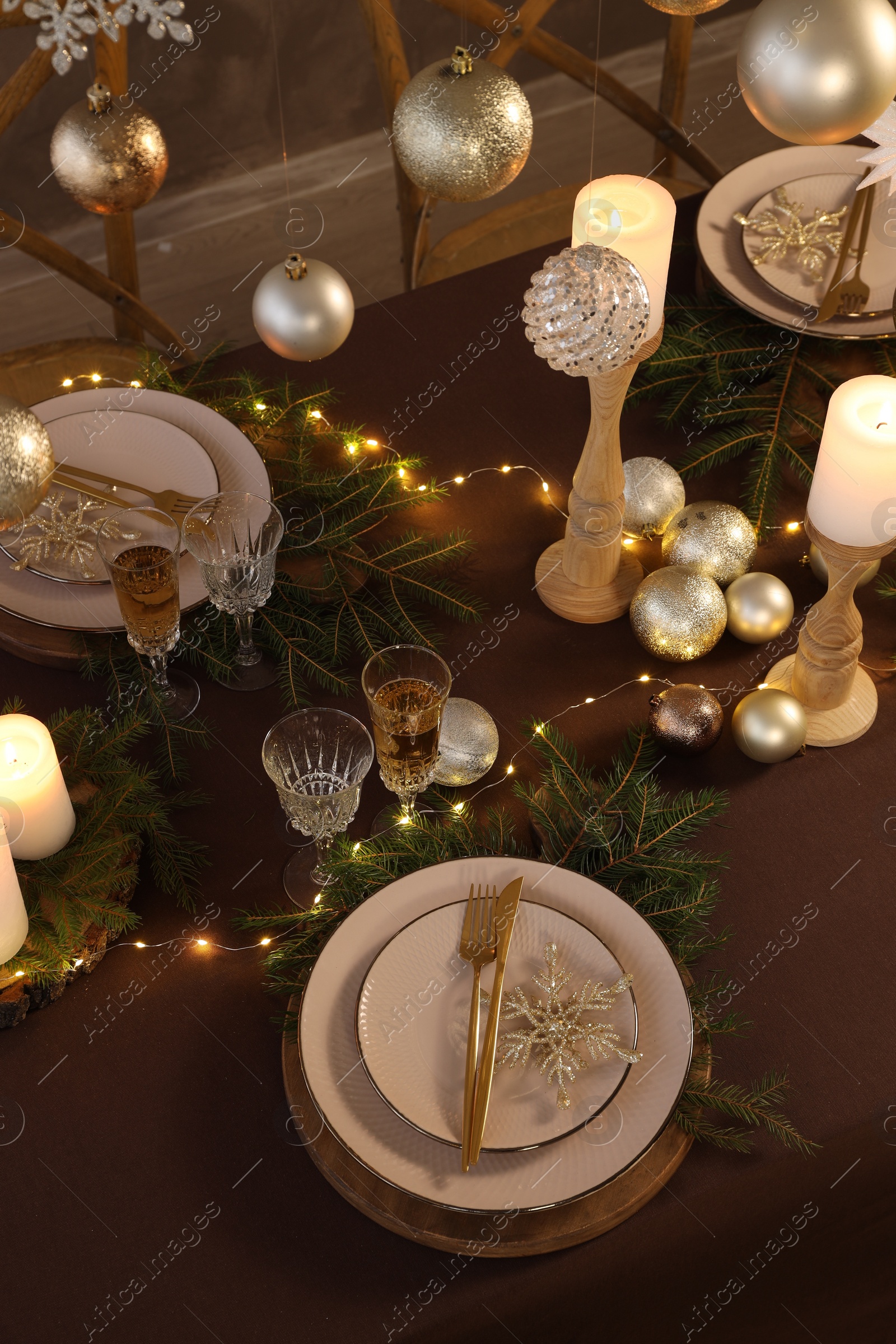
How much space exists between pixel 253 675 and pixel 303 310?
0.40 metres

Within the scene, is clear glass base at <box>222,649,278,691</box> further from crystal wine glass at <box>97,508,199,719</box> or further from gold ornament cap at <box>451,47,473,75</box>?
gold ornament cap at <box>451,47,473,75</box>

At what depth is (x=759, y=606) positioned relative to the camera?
121 cm

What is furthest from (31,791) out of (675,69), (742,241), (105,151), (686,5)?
(675,69)

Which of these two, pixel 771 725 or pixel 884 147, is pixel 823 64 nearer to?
pixel 884 147

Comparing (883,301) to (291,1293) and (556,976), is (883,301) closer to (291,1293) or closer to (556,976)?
(556,976)

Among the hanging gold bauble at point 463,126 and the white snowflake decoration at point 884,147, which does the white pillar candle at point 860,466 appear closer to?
the white snowflake decoration at point 884,147

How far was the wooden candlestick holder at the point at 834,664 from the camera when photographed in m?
1.07

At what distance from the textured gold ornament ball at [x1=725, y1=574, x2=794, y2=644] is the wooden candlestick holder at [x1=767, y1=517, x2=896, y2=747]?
0.04 meters

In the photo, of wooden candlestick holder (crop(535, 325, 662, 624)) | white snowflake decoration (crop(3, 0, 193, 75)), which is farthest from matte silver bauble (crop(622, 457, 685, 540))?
white snowflake decoration (crop(3, 0, 193, 75))

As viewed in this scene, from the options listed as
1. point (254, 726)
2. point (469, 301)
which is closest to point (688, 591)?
point (254, 726)

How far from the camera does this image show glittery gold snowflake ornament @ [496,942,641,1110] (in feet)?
2.94

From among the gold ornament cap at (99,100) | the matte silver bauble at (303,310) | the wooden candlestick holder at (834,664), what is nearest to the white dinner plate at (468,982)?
the wooden candlestick holder at (834,664)

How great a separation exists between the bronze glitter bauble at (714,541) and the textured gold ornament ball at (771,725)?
0.16 meters

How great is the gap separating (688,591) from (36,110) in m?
2.59
